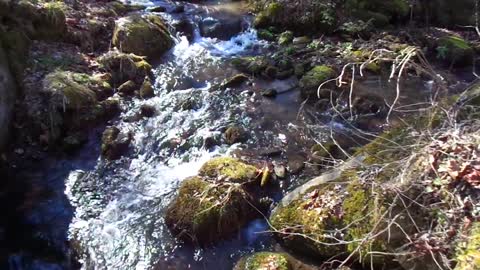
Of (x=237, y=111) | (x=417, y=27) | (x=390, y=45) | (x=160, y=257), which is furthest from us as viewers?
(x=417, y=27)

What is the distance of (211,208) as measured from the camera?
554 cm

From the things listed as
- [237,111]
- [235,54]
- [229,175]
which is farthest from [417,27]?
[229,175]

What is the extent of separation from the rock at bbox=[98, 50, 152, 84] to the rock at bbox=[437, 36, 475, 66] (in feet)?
19.8

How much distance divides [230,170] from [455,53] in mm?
6044

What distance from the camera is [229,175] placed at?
603cm

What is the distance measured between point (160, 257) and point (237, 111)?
331cm

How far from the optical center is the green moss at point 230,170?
6.04 meters

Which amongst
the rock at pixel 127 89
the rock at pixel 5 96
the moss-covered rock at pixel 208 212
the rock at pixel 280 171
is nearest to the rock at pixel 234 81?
→ the rock at pixel 127 89

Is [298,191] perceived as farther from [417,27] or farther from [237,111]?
[417,27]

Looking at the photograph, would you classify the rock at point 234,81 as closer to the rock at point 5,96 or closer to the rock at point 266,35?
the rock at point 266,35

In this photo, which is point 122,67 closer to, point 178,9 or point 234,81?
point 234,81

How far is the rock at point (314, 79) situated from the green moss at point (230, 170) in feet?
A: 8.26

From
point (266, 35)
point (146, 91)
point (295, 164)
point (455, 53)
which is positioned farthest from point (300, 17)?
point (295, 164)

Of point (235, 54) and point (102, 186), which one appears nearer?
point (102, 186)
